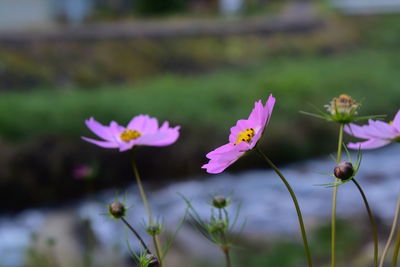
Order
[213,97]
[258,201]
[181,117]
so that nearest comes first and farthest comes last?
1. [258,201]
2. [181,117]
3. [213,97]

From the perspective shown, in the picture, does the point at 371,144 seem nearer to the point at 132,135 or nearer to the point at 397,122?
the point at 397,122

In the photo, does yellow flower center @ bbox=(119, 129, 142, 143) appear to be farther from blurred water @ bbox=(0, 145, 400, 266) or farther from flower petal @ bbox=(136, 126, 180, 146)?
blurred water @ bbox=(0, 145, 400, 266)

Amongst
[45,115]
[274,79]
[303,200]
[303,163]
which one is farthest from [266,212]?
[274,79]

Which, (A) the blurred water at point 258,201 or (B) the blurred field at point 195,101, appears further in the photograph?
(B) the blurred field at point 195,101

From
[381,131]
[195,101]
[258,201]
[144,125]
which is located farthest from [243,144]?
[195,101]

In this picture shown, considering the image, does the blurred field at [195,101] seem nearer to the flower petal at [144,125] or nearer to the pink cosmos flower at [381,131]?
the flower petal at [144,125]

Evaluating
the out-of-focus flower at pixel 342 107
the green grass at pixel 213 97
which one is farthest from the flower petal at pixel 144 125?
the green grass at pixel 213 97
